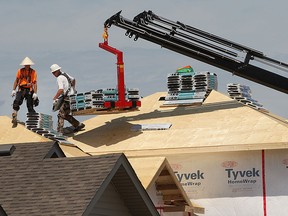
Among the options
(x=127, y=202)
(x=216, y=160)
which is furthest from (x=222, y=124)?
(x=127, y=202)

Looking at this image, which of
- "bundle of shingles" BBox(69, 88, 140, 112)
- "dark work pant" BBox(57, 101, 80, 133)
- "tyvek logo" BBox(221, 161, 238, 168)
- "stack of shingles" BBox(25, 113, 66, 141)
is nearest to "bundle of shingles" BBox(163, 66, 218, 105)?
"bundle of shingles" BBox(69, 88, 140, 112)

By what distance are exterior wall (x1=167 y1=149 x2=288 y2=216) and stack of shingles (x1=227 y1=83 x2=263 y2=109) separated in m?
3.86

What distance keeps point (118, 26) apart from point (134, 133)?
12.2ft

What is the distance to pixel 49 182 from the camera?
18359 millimetres

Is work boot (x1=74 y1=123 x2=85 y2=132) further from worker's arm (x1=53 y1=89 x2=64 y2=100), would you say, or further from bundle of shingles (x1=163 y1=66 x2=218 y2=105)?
bundle of shingles (x1=163 y1=66 x2=218 y2=105)

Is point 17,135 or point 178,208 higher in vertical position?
point 17,135

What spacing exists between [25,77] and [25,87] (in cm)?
28

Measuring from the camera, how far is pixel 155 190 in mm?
24938

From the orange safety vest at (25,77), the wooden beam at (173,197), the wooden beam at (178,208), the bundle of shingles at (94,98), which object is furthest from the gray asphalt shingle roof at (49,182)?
the bundle of shingles at (94,98)

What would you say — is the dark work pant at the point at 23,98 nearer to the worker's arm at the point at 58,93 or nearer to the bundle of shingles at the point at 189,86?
the worker's arm at the point at 58,93

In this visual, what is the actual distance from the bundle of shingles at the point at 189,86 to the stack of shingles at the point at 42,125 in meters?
4.46

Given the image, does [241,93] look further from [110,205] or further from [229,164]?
[110,205]

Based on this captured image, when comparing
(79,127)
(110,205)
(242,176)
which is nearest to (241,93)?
(242,176)

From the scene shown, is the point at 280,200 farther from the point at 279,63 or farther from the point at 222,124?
the point at 279,63
